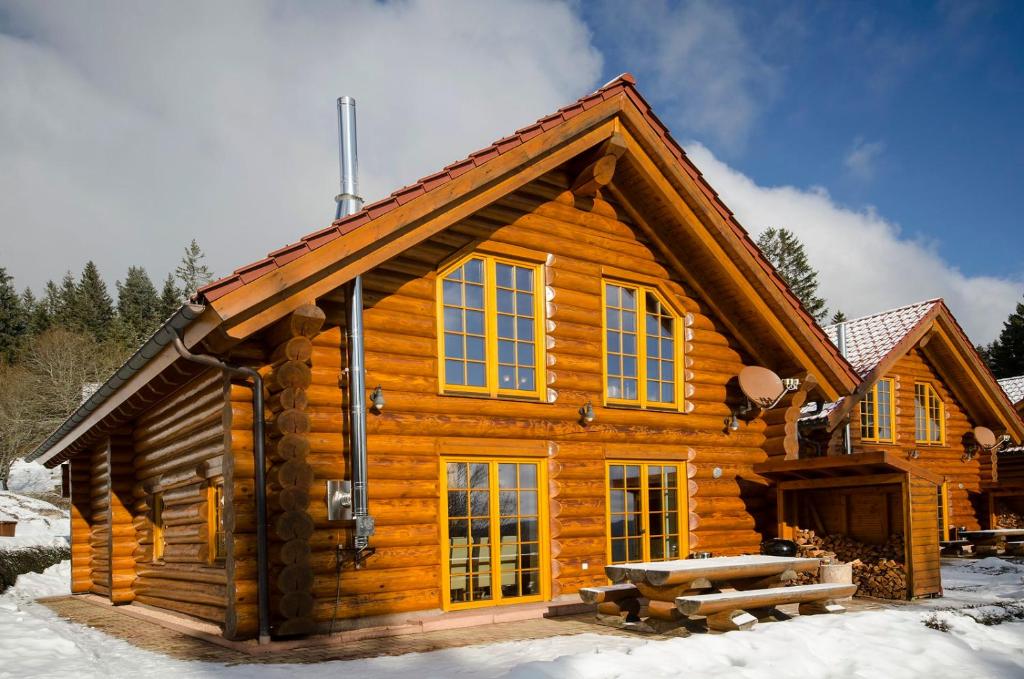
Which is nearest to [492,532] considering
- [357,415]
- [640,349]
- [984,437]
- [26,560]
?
[357,415]

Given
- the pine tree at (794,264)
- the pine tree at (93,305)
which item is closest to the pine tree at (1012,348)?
the pine tree at (794,264)

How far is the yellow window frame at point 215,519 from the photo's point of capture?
9.42m

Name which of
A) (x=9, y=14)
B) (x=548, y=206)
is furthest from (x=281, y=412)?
(x=9, y=14)

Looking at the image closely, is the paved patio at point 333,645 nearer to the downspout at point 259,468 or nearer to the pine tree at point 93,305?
the downspout at point 259,468

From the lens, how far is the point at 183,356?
8.12 m

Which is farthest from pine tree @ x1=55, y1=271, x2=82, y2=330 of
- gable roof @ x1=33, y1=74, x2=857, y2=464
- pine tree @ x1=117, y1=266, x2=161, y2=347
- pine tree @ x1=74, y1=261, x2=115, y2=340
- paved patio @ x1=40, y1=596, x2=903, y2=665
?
paved patio @ x1=40, y1=596, x2=903, y2=665

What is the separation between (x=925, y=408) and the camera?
2020 cm

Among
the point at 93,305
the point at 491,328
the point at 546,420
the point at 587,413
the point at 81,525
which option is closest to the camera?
the point at 491,328

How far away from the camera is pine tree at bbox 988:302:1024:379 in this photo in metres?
46.2

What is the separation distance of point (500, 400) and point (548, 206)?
2.60 meters

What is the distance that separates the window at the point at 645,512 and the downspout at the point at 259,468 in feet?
14.7

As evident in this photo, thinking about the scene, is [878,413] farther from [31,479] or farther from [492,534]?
[31,479]

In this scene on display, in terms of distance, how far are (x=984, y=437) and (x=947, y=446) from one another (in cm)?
94

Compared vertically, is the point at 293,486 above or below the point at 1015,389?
below
